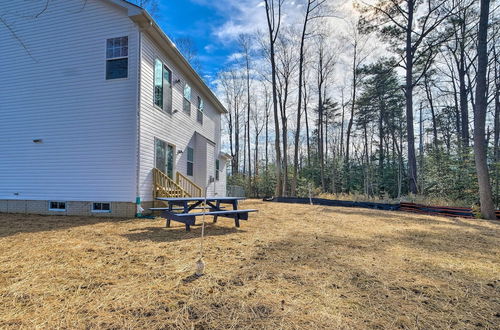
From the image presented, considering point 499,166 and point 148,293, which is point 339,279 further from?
point 499,166

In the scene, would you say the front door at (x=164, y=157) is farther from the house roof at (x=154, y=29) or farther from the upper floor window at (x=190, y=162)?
the house roof at (x=154, y=29)

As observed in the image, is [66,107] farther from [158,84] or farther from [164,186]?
[164,186]

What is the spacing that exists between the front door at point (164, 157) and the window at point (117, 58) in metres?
2.26

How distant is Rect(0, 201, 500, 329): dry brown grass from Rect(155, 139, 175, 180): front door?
158 inches

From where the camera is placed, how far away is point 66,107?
24.4 ft

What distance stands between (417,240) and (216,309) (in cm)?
412

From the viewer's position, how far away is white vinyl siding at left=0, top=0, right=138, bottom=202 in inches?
277

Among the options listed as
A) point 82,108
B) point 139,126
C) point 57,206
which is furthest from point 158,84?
point 57,206

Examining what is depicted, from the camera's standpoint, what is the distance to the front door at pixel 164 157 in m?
8.10

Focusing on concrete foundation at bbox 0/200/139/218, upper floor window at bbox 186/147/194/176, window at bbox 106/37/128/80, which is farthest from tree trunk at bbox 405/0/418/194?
window at bbox 106/37/128/80

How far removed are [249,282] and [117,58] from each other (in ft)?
24.7

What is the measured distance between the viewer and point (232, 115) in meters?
29.9

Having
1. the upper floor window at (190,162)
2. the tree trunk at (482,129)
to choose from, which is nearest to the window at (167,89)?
the upper floor window at (190,162)

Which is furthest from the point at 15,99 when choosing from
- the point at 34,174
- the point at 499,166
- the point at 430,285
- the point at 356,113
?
the point at 356,113
